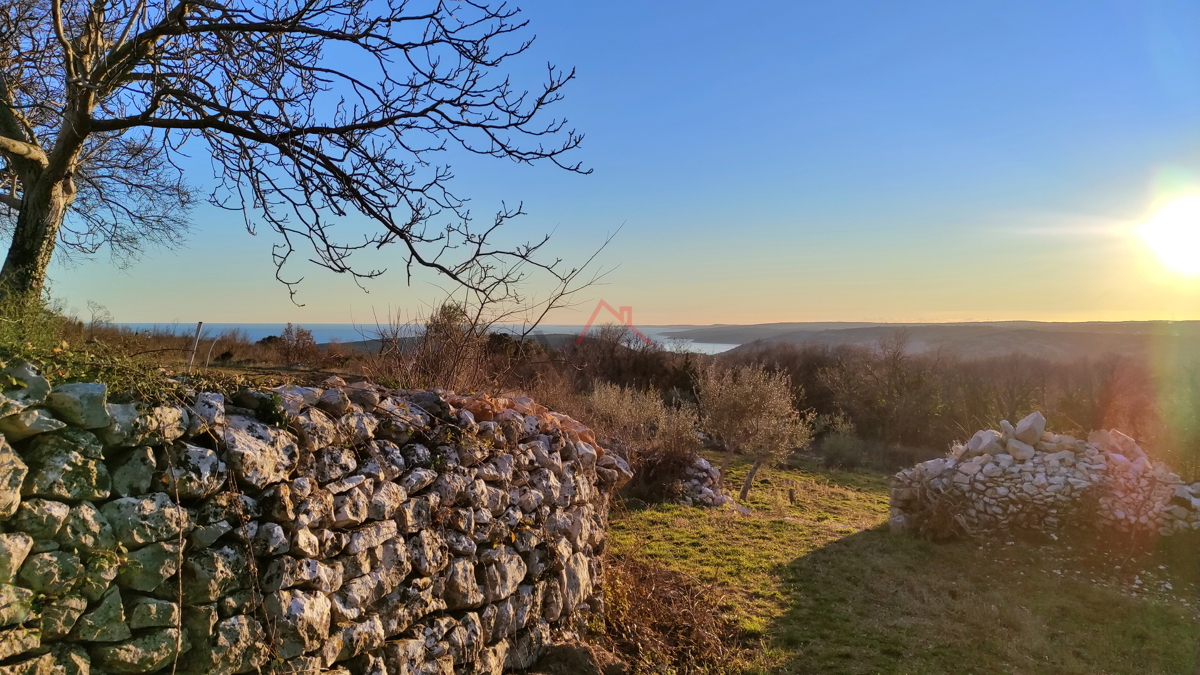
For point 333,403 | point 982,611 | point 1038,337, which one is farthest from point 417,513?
point 1038,337

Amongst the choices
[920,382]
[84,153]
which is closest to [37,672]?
[84,153]

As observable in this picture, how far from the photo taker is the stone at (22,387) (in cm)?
225

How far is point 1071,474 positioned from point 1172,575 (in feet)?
6.31

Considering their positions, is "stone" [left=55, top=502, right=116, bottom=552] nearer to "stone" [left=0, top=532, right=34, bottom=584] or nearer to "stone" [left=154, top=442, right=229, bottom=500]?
"stone" [left=0, top=532, right=34, bottom=584]

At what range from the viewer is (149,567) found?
253cm

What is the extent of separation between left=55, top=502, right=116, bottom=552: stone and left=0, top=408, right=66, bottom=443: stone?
1.04 feet

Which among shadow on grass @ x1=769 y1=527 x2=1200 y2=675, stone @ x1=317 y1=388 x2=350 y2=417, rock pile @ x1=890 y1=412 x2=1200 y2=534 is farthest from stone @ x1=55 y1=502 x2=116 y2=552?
rock pile @ x1=890 y1=412 x2=1200 y2=534

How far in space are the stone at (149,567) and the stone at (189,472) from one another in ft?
0.73

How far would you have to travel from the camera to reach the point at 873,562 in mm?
9398

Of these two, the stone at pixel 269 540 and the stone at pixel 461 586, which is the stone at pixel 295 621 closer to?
the stone at pixel 269 540

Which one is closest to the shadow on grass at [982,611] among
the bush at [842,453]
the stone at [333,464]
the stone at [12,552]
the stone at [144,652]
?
the stone at [333,464]

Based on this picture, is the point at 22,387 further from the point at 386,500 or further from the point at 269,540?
the point at 386,500

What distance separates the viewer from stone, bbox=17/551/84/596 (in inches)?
86.9

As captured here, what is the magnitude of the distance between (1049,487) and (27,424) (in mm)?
12867
